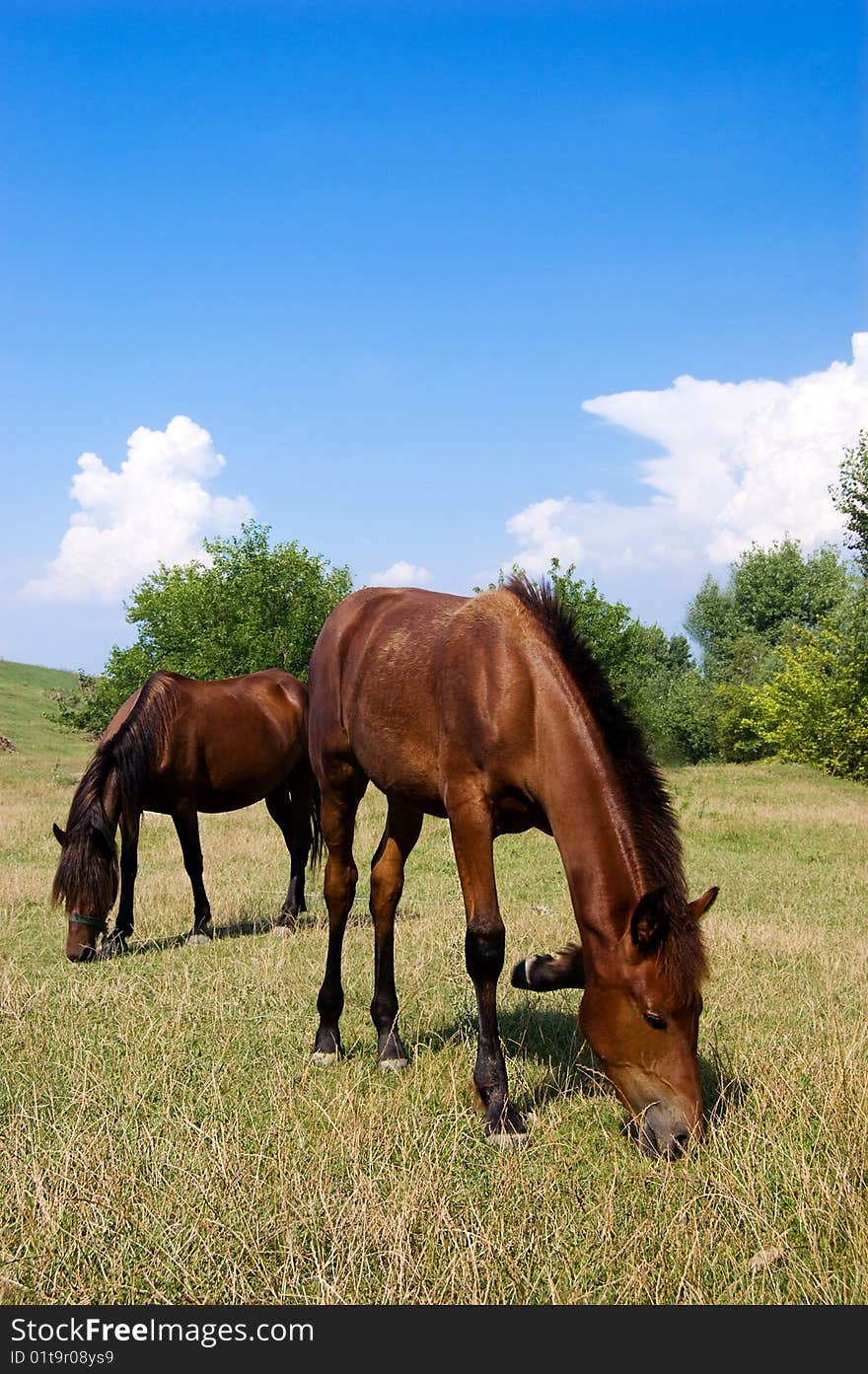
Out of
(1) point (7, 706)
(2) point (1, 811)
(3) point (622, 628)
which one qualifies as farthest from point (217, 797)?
(3) point (622, 628)

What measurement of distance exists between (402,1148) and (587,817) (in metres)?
1.59

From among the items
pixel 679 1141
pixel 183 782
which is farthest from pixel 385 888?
pixel 183 782

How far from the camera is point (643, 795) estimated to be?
4.29 m

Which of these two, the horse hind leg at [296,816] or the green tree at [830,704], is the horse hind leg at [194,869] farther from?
the green tree at [830,704]

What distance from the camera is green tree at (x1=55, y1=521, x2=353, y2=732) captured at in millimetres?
43219

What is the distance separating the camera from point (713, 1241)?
10.8ft

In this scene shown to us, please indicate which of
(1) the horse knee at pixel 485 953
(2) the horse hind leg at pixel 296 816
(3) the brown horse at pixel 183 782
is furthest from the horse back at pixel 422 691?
→ (2) the horse hind leg at pixel 296 816

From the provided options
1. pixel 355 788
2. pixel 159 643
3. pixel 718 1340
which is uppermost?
pixel 159 643

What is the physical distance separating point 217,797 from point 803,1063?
7279 millimetres

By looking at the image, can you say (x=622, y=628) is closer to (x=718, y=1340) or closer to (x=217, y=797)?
(x=217, y=797)

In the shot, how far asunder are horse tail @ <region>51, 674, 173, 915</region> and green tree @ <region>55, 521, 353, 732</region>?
31780 mm

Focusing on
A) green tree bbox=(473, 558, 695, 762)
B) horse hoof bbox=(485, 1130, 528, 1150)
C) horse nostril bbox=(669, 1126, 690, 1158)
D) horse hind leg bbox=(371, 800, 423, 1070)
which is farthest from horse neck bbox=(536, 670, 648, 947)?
green tree bbox=(473, 558, 695, 762)

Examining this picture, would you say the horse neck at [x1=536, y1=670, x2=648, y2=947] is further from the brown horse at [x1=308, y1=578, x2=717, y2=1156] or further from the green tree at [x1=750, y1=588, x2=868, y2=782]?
the green tree at [x1=750, y1=588, x2=868, y2=782]

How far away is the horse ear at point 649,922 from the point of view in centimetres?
383
